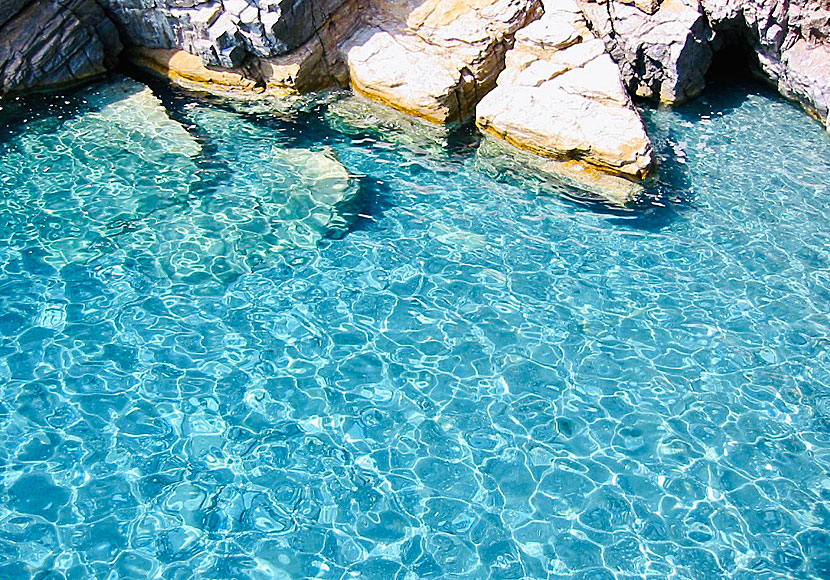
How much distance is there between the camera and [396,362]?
5875mm

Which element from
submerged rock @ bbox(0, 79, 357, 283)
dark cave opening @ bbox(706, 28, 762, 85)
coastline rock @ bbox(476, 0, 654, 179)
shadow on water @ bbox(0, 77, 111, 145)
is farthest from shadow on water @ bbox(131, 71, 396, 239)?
dark cave opening @ bbox(706, 28, 762, 85)

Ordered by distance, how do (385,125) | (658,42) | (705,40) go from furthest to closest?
(705,40) < (658,42) < (385,125)

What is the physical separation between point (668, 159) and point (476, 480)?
18.8 ft

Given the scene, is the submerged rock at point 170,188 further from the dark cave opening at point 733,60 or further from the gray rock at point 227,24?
the dark cave opening at point 733,60

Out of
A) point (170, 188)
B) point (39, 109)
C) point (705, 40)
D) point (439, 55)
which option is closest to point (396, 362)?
point (170, 188)

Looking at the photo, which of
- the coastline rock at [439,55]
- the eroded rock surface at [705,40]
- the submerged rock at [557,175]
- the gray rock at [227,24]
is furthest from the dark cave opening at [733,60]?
the gray rock at [227,24]

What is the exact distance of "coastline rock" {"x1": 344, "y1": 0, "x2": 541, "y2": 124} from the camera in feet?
31.3

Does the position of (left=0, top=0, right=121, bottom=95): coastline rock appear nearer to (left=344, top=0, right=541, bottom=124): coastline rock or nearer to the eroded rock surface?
(left=344, top=0, right=541, bottom=124): coastline rock

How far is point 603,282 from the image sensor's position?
686 cm

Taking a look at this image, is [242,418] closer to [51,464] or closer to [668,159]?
[51,464]

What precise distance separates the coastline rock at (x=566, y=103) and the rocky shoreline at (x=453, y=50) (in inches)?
0.8

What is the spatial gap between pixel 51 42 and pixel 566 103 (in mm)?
7102

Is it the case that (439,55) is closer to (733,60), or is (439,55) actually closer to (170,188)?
(170,188)

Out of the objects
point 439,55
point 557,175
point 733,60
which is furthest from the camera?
point 733,60
